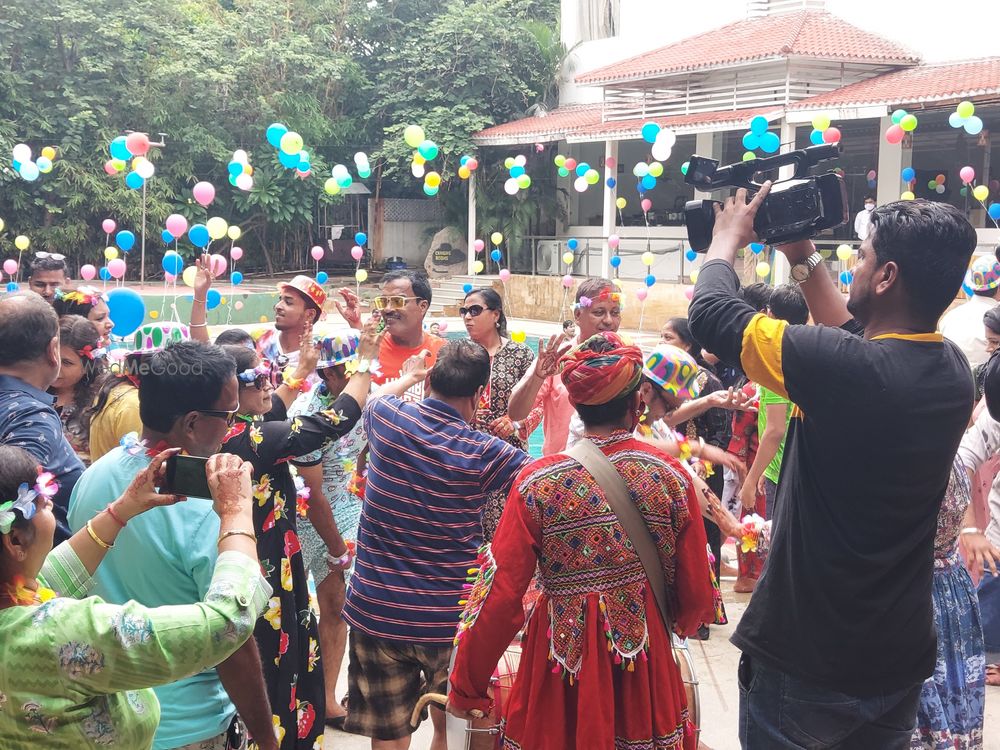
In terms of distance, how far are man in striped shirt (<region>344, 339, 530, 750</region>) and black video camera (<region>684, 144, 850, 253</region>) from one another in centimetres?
101

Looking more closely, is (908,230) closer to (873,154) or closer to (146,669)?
(146,669)

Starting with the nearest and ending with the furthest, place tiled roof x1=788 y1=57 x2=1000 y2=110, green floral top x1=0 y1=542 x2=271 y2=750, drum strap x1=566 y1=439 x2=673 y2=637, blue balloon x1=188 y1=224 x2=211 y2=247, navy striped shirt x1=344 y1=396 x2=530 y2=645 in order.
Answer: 1. green floral top x1=0 y1=542 x2=271 y2=750
2. drum strap x1=566 y1=439 x2=673 y2=637
3. navy striped shirt x1=344 y1=396 x2=530 y2=645
4. blue balloon x1=188 y1=224 x2=211 y2=247
5. tiled roof x1=788 y1=57 x2=1000 y2=110

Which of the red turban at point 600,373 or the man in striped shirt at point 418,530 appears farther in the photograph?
the man in striped shirt at point 418,530

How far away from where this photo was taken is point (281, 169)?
2409cm

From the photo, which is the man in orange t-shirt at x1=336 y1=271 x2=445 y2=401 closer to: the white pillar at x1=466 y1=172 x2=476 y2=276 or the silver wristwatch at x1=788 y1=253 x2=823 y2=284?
the silver wristwatch at x1=788 y1=253 x2=823 y2=284

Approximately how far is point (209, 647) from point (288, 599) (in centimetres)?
118

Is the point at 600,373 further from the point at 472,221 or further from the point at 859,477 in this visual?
the point at 472,221

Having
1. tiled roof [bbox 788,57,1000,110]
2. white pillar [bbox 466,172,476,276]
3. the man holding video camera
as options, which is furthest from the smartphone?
white pillar [bbox 466,172,476,276]

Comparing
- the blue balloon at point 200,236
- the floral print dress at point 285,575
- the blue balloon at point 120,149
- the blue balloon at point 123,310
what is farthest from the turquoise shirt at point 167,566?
the blue balloon at point 200,236

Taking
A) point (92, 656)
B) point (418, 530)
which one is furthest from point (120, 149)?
point (92, 656)

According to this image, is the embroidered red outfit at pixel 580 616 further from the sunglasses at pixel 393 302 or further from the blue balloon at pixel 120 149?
the blue balloon at pixel 120 149

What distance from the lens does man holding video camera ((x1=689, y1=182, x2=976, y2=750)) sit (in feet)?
6.63

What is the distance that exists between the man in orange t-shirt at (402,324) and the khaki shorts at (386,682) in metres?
1.67

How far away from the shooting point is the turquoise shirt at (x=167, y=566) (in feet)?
7.39
